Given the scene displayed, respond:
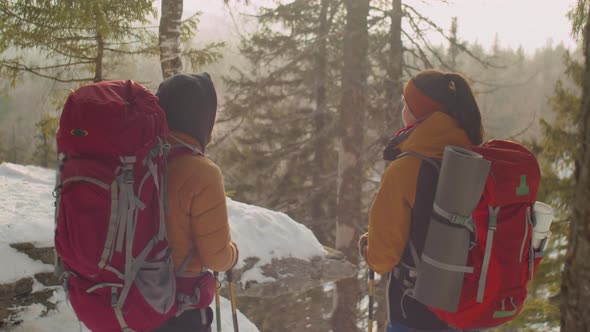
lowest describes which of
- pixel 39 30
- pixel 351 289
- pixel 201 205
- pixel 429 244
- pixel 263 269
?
pixel 351 289

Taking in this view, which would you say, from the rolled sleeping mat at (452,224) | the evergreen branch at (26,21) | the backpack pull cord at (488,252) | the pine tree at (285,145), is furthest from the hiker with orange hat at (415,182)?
the pine tree at (285,145)

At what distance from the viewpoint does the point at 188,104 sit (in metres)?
2.36

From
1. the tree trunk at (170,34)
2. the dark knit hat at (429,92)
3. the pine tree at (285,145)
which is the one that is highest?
the tree trunk at (170,34)

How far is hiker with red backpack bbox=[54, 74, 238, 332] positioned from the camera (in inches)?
78.0

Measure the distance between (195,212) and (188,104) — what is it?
0.61 meters

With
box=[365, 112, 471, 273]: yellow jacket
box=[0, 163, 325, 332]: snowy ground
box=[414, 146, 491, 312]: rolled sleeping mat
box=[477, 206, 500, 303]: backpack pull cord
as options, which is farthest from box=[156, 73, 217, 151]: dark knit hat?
box=[0, 163, 325, 332]: snowy ground

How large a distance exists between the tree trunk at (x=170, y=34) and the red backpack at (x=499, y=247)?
5309mm

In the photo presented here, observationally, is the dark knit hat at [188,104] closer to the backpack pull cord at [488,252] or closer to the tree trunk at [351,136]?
the backpack pull cord at [488,252]

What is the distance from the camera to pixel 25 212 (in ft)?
16.9

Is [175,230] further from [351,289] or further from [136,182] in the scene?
[351,289]

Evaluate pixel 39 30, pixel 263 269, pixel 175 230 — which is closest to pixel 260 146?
pixel 39 30

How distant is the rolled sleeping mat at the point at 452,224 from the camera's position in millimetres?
Answer: 2131

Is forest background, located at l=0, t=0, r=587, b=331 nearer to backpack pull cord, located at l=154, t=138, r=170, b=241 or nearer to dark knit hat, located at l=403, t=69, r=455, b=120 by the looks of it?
dark knit hat, located at l=403, t=69, r=455, b=120

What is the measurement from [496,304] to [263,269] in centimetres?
402
